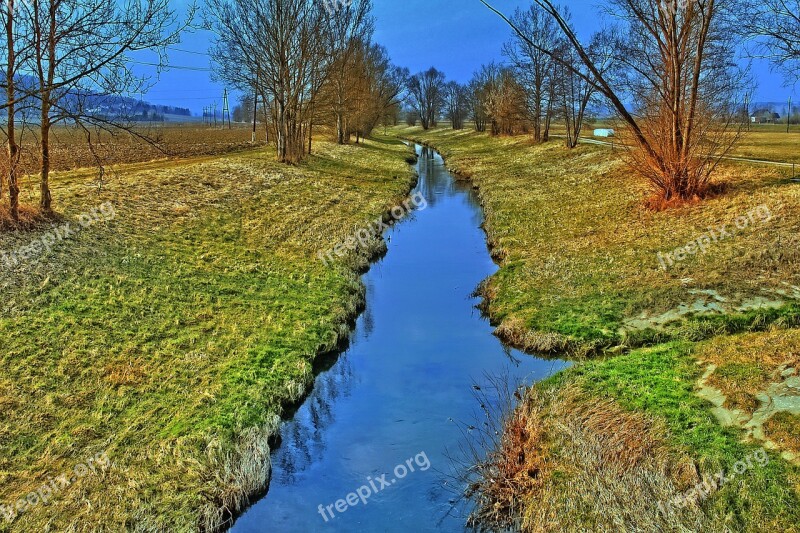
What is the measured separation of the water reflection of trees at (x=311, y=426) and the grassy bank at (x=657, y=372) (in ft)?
8.01

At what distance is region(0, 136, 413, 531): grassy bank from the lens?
663cm

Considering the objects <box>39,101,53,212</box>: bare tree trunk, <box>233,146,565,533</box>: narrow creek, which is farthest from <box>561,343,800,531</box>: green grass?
<box>39,101,53,212</box>: bare tree trunk

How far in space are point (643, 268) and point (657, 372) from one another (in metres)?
5.24

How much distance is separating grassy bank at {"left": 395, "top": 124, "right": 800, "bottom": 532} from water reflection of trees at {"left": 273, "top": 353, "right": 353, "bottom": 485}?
2.44 meters

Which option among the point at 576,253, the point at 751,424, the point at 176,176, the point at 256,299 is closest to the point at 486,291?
the point at 576,253

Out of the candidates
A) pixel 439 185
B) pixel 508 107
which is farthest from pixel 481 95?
pixel 439 185

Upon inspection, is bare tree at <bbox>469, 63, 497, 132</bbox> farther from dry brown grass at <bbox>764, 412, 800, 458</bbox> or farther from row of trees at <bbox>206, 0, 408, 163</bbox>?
dry brown grass at <bbox>764, 412, 800, 458</bbox>

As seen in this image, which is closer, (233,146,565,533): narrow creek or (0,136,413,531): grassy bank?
(0,136,413,531): grassy bank

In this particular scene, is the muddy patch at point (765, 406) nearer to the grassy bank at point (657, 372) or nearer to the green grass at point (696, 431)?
the grassy bank at point (657, 372)

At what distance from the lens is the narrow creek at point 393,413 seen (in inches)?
266

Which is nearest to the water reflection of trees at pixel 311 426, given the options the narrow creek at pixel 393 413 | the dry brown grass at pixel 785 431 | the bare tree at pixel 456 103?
the narrow creek at pixel 393 413

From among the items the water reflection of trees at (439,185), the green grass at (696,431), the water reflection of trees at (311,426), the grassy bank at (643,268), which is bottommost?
the water reflection of trees at (311,426)

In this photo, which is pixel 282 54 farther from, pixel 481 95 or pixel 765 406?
pixel 481 95

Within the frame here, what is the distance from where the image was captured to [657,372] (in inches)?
336
